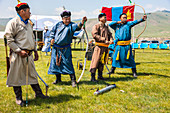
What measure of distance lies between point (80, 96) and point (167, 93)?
88.1 inches

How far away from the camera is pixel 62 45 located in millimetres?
4957

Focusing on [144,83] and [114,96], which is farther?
[144,83]

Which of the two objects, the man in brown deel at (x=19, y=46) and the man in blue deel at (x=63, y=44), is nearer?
the man in brown deel at (x=19, y=46)

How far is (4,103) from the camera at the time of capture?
3721 mm

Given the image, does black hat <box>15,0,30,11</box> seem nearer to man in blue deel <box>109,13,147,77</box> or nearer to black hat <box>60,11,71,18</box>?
black hat <box>60,11,71,18</box>

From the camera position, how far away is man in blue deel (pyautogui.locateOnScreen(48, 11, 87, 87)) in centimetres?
489

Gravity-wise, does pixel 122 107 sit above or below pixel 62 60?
below

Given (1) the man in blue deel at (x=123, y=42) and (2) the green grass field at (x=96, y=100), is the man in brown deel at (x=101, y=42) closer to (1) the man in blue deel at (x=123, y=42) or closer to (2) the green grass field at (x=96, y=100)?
(1) the man in blue deel at (x=123, y=42)

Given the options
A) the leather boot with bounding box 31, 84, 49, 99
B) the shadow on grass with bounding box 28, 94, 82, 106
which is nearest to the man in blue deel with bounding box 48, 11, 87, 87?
the shadow on grass with bounding box 28, 94, 82, 106

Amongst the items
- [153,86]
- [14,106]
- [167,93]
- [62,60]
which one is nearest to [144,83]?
[153,86]

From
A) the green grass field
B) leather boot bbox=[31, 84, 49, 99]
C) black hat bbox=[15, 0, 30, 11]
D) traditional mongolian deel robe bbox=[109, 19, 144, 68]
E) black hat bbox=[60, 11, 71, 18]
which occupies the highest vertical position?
black hat bbox=[60, 11, 71, 18]

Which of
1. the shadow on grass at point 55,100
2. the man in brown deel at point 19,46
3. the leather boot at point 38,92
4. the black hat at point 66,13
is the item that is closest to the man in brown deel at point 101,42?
the black hat at point 66,13

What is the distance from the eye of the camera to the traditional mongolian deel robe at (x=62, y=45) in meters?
4.89

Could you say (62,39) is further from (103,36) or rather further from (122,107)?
(122,107)
